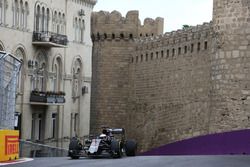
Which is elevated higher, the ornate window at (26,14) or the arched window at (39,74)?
the ornate window at (26,14)

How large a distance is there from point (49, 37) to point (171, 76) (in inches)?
293

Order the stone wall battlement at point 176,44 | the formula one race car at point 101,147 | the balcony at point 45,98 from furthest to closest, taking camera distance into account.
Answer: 1. the balcony at point 45,98
2. the stone wall battlement at point 176,44
3. the formula one race car at point 101,147

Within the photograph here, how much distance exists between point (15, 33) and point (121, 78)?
925cm

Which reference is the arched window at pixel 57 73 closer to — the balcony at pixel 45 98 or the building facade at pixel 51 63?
the building facade at pixel 51 63

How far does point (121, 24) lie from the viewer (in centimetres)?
5000

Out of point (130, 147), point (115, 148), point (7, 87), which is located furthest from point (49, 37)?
point (115, 148)

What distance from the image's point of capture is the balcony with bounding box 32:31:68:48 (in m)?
43.9

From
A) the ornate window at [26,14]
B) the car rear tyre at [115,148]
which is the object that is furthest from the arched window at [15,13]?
the car rear tyre at [115,148]

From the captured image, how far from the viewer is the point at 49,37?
Result: 1758 inches

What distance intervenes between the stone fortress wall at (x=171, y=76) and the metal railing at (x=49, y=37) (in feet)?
13.5

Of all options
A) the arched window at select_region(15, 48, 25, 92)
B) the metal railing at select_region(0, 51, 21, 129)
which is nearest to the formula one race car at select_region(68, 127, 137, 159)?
the metal railing at select_region(0, 51, 21, 129)

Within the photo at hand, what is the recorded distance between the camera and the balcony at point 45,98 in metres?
44.1

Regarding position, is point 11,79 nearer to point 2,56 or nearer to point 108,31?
point 2,56

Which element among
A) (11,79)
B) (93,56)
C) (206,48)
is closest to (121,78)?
(93,56)
